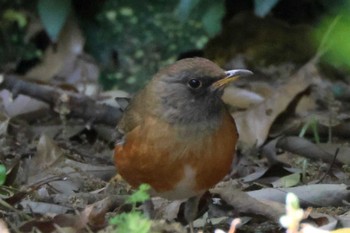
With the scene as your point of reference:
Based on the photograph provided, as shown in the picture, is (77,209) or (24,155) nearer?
(77,209)

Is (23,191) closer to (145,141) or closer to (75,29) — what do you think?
(145,141)

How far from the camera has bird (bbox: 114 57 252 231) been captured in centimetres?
470

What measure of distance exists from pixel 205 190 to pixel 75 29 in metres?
3.80

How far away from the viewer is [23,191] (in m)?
4.74

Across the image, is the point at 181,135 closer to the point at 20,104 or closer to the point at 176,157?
the point at 176,157

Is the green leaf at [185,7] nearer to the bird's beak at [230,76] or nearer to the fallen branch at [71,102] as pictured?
the fallen branch at [71,102]

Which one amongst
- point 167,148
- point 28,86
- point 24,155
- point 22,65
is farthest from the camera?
point 22,65

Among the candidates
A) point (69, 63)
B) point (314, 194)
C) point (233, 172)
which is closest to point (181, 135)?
point (314, 194)

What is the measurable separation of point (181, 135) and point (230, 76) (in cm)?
36

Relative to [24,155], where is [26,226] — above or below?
above

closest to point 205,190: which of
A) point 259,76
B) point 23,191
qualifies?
Answer: point 23,191

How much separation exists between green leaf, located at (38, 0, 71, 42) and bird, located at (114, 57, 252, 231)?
2.90 metres

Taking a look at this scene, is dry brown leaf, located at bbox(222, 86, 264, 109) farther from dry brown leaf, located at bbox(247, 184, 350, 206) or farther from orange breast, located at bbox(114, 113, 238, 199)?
orange breast, located at bbox(114, 113, 238, 199)

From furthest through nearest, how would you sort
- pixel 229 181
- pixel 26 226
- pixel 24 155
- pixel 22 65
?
1. pixel 22 65
2. pixel 24 155
3. pixel 229 181
4. pixel 26 226
